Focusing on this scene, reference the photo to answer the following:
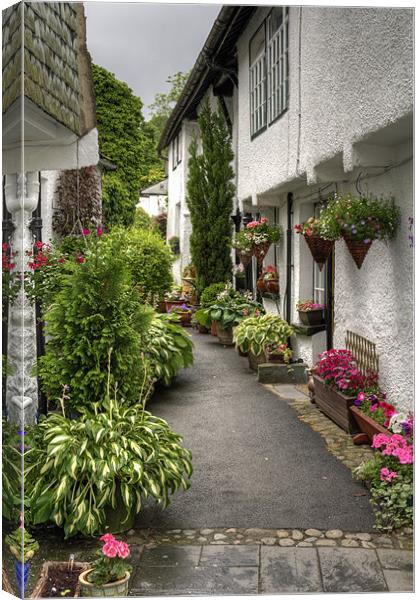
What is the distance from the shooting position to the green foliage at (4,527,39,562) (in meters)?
3.62

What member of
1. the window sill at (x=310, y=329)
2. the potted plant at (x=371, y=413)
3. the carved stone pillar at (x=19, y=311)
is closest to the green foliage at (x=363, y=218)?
the potted plant at (x=371, y=413)

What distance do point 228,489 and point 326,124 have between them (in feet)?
10.1

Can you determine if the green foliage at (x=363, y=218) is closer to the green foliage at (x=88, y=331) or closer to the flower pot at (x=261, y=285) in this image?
the green foliage at (x=88, y=331)

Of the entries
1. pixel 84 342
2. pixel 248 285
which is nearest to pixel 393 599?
pixel 84 342

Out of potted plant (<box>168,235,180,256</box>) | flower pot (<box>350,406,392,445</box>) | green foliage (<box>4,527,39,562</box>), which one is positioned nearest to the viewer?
green foliage (<box>4,527,39,562</box>)

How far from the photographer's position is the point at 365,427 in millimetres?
4820

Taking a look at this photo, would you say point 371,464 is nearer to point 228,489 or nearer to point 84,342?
point 228,489

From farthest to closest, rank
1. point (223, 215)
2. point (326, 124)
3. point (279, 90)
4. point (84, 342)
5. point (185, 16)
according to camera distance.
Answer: point (223, 215) → point (279, 90) → point (326, 124) → point (84, 342) → point (185, 16)

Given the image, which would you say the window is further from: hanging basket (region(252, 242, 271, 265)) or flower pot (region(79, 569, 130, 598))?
flower pot (region(79, 569, 130, 598))

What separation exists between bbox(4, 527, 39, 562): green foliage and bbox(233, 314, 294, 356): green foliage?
3.20 m

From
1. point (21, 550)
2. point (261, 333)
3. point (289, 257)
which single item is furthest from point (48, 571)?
point (289, 257)

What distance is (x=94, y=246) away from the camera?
15.5 ft

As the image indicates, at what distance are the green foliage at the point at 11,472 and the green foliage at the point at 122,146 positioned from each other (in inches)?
76.9

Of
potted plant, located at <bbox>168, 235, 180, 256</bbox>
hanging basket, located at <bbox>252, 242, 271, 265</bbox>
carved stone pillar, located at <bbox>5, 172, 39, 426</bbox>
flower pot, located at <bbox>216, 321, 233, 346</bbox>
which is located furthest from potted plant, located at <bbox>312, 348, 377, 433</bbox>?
potted plant, located at <bbox>168, 235, 180, 256</bbox>
